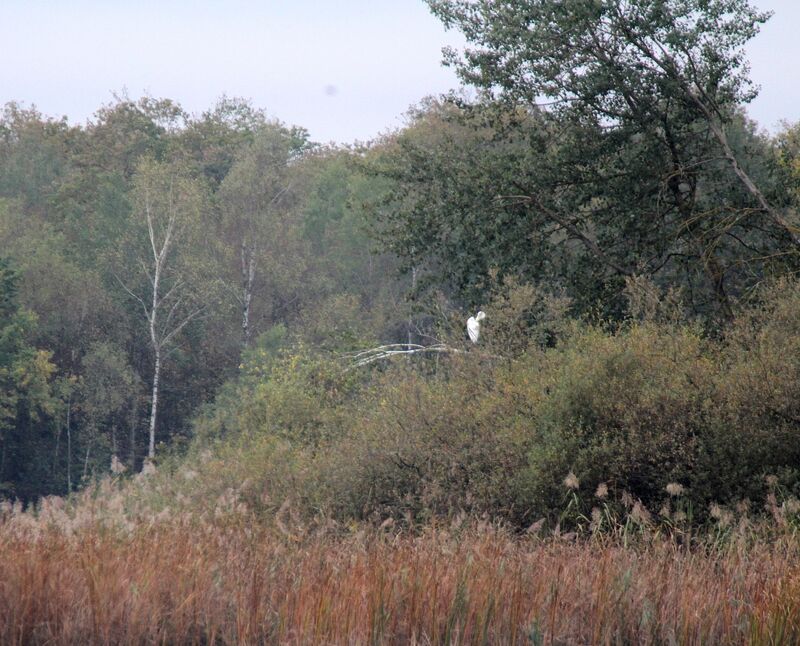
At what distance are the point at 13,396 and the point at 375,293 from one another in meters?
18.4

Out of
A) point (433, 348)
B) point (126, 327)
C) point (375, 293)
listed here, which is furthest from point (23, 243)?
point (433, 348)

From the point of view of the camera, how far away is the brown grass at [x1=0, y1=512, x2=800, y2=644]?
5.27 m

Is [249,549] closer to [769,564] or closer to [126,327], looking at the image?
[769,564]

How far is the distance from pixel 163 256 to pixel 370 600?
143 feet

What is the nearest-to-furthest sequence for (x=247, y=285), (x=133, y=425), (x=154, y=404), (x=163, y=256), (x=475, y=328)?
(x=475, y=328) < (x=154, y=404) < (x=163, y=256) < (x=133, y=425) < (x=247, y=285)

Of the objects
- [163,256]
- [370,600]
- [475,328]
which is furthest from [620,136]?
[163,256]

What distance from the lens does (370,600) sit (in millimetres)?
5387

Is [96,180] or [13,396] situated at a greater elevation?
[96,180]

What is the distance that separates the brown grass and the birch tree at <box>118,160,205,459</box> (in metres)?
42.1

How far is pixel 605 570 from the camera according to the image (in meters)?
5.89

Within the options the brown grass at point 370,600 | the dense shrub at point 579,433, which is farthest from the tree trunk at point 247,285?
the brown grass at point 370,600

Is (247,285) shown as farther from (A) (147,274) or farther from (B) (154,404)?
(B) (154,404)

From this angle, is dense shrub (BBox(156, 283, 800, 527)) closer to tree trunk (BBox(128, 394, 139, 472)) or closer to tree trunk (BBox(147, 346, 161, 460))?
tree trunk (BBox(147, 346, 161, 460))

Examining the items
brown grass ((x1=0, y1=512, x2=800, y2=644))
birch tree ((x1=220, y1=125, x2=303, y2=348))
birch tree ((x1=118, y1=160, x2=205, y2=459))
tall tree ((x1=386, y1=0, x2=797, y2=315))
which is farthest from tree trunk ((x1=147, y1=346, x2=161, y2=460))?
brown grass ((x1=0, y1=512, x2=800, y2=644))
